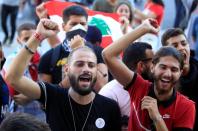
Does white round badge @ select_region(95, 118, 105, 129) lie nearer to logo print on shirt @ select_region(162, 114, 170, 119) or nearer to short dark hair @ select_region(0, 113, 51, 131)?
logo print on shirt @ select_region(162, 114, 170, 119)

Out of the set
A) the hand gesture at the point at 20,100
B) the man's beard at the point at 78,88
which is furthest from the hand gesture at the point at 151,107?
the hand gesture at the point at 20,100

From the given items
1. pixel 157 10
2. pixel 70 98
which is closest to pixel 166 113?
pixel 70 98

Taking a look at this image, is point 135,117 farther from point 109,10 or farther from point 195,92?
point 109,10

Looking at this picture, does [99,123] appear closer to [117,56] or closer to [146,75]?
[117,56]

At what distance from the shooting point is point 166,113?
3990 millimetres

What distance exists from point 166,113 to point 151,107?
0.18 m

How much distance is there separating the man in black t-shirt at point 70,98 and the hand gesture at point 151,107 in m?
0.30

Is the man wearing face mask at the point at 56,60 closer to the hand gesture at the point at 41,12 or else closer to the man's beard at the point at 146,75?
the man's beard at the point at 146,75

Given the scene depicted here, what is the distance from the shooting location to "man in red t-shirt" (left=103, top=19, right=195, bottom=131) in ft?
13.1

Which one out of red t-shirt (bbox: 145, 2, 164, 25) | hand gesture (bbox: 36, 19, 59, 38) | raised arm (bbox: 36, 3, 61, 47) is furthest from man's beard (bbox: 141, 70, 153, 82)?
red t-shirt (bbox: 145, 2, 164, 25)

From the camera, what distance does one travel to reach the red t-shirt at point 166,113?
13.1 ft

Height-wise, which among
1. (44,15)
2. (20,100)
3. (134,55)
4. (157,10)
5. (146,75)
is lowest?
(20,100)

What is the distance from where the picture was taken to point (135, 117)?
160 inches

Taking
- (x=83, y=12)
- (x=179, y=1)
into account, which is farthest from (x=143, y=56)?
(x=179, y=1)
